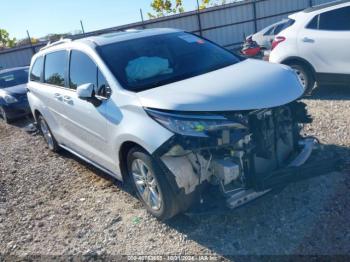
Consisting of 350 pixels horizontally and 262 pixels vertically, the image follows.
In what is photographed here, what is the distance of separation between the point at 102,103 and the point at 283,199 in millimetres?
2076

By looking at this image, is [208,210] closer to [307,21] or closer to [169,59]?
[169,59]

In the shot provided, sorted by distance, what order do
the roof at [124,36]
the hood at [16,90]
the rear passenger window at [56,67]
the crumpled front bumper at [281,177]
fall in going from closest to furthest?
1. the crumpled front bumper at [281,177]
2. the roof at [124,36]
3. the rear passenger window at [56,67]
4. the hood at [16,90]

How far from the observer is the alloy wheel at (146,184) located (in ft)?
11.2

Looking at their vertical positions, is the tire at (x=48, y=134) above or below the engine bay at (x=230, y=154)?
below

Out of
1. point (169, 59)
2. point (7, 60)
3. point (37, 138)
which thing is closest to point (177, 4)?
point (7, 60)

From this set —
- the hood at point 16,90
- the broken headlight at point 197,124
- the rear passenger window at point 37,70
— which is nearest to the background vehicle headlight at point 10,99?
the hood at point 16,90

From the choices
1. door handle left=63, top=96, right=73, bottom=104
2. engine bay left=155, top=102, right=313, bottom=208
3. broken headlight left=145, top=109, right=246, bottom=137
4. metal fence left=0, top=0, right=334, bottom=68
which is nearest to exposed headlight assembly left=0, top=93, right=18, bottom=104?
door handle left=63, top=96, right=73, bottom=104

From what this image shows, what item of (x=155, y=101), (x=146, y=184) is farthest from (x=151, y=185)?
(x=155, y=101)

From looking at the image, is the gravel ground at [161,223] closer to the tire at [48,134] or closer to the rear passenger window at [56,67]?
the tire at [48,134]

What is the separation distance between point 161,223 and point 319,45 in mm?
4536

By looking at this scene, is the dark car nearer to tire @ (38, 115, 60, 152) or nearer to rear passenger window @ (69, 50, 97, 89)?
tire @ (38, 115, 60, 152)

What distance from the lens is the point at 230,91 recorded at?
3059mm

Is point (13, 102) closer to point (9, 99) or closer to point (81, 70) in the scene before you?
point (9, 99)

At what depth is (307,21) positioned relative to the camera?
6.62 m
